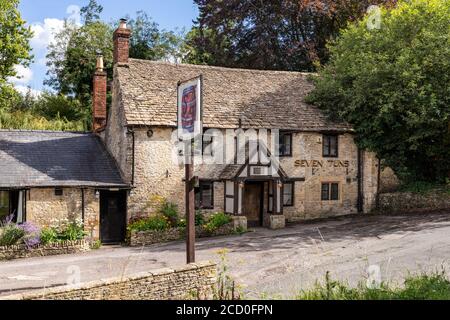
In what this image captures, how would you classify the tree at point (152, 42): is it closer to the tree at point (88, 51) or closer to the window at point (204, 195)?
the tree at point (88, 51)

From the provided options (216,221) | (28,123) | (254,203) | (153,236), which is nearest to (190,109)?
(153,236)

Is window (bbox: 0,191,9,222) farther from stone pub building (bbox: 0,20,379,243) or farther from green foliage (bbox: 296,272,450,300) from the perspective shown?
green foliage (bbox: 296,272,450,300)

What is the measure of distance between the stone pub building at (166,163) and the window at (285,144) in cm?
5

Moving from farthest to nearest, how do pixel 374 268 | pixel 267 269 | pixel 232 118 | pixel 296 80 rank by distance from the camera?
pixel 296 80 → pixel 232 118 → pixel 267 269 → pixel 374 268

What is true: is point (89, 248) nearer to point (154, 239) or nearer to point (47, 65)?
point (154, 239)

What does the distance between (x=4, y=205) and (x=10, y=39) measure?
8.30 m

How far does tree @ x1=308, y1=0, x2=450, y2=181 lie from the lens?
22266 millimetres

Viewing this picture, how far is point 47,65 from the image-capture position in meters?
40.3

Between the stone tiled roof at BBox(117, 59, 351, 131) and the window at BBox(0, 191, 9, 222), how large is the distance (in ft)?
20.4

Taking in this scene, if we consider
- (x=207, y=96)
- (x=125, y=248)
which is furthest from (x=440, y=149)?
(x=125, y=248)

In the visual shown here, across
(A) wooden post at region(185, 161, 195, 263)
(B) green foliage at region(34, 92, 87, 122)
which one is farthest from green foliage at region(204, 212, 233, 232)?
(B) green foliage at region(34, 92, 87, 122)

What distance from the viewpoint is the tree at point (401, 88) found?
Result: 22266mm

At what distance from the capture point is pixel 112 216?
2139 centimetres
